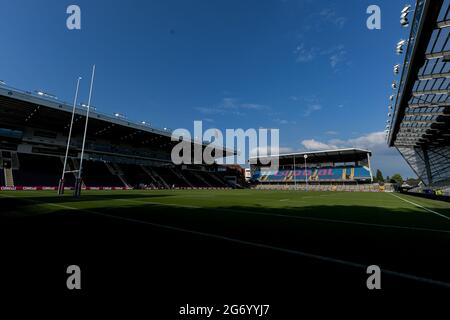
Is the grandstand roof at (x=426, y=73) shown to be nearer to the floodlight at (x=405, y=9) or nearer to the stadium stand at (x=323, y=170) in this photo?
the floodlight at (x=405, y=9)

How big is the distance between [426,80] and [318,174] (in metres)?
59.8

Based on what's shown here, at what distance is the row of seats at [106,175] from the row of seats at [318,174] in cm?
2211

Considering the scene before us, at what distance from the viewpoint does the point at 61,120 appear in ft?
133

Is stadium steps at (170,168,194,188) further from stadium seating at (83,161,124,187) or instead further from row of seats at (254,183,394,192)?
row of seats at (254,183,394,192)

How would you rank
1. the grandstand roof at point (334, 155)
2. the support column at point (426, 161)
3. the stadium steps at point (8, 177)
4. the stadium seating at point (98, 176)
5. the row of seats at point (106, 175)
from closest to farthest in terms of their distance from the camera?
the stadium steps at point (8, 177) → the row of seats at point (106, 175) → the stadium seating at point (98, 176) → the support column at point (426, 161) → the grandstand roof at point (334, 155)

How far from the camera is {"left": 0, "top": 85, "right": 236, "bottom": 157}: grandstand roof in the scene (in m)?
32.3

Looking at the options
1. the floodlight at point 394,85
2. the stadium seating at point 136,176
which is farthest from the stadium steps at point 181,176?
the floodlight at point 394,85

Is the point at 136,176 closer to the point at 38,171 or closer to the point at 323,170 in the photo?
the point at 38,171

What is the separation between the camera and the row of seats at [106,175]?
116ft

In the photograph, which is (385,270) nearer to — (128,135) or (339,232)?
(339,232)

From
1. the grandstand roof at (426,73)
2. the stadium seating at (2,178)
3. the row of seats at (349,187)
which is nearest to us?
the grandstand roof at (426,73)

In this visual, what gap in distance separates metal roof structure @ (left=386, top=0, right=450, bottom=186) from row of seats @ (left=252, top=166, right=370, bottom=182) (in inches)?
1087

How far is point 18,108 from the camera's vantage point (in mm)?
34281
